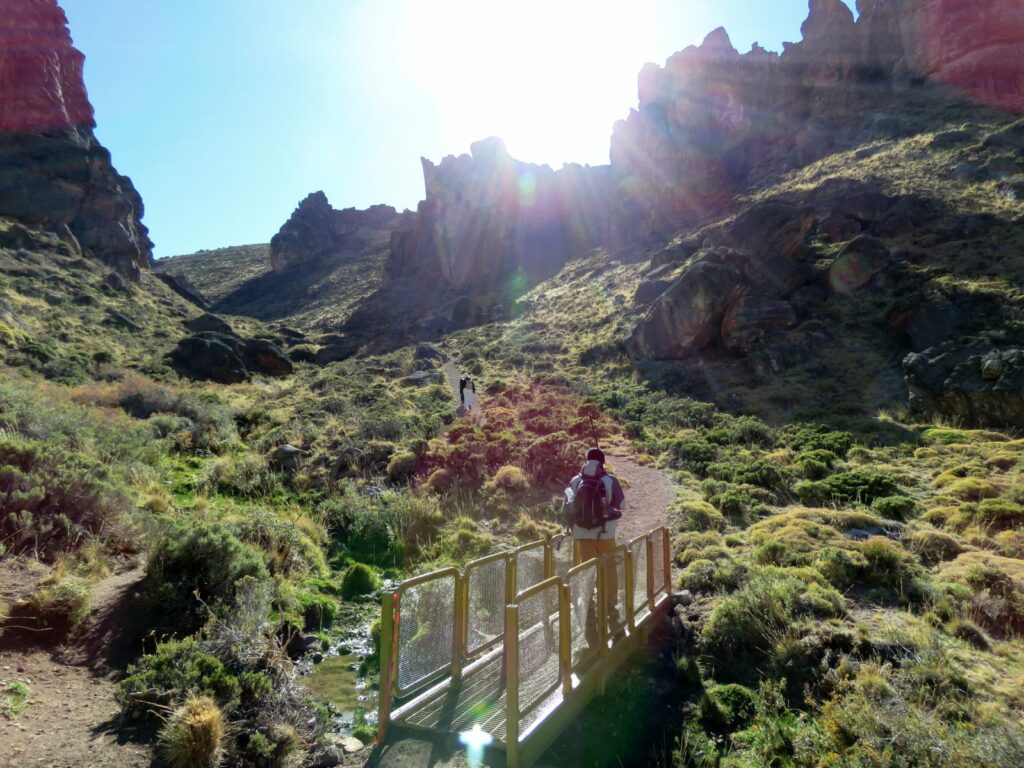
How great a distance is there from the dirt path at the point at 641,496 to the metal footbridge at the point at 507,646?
477 cm

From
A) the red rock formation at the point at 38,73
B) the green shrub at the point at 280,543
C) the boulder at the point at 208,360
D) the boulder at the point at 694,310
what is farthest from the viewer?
the red rock formation at the point at 38,73

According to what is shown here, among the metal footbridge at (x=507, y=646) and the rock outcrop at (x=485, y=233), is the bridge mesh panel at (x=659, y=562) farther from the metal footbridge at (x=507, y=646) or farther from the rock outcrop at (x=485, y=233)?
the rock outcrop at (x=485, y=233)

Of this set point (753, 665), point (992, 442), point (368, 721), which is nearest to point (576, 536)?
point (753, 665)

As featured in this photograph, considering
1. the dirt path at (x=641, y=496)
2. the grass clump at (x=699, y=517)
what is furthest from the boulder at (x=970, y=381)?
the grass clump at (x=699, y=517)

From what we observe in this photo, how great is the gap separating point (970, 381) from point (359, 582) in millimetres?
19141

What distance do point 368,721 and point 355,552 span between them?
559cm

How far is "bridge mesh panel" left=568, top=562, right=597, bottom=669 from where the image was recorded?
5.40 metres

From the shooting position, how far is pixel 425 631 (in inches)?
205

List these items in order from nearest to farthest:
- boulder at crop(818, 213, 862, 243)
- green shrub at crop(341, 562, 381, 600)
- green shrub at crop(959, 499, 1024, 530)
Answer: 1. green shrub at crop(341, 562, 381, 600)
2. green shrub at crop(959, 499, 1024, 530)
3. boulder at crop(818, 213, 862, 243)

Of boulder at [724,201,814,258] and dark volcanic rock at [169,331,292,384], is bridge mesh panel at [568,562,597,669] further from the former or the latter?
dark volcanic rock at [169,331,292,384]

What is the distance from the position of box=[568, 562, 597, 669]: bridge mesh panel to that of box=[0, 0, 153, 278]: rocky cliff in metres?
54.2

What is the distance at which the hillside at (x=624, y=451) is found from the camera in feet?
16.1

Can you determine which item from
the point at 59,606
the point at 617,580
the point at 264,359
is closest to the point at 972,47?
the point at 264,359

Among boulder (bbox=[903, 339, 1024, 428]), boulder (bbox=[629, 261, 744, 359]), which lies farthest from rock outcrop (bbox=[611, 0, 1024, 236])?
boulder (bbox=[903, 339, 1024, 428])
